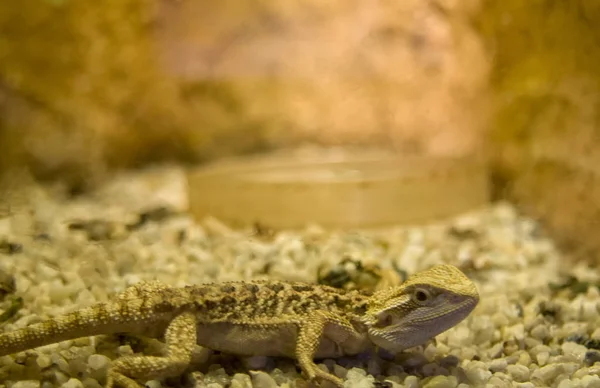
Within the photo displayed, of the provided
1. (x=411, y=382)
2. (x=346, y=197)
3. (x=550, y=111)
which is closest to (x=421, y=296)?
(x=411, y=382)

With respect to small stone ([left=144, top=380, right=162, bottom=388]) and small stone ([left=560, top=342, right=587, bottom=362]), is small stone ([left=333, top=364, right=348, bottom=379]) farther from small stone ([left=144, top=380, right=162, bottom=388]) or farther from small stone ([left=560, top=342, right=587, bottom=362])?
small stone ([left=560, top=342, right=587, bottom=362])

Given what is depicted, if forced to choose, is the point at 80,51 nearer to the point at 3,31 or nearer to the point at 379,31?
the point at 3,31

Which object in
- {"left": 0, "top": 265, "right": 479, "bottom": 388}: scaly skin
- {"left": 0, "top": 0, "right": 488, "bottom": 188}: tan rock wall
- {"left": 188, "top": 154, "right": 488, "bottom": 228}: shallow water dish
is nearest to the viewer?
{"left": 0, "top": 265, "right": 479, "bottom": 388}: scaly skin

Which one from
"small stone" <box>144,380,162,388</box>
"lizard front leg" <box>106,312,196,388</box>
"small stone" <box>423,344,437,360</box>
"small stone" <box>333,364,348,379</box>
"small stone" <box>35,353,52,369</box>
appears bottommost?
"small stone" <box>423,344,437,360</box>

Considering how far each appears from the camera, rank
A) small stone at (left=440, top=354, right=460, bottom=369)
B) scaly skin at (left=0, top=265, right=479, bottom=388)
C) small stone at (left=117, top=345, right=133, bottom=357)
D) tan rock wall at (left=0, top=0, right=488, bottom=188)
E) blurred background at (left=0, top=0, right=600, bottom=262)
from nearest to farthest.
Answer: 1. scaly skin at (left=0, top=265, right=479, bottom=388)
2. small stone at (left=117, top=345, right=133, bottom=357)
3. small stone at (left=440, top=354, right=460, bottom=369)
4. blurred background at (left=0, top=0, right=600, bottom=262)
5. tan rock wall at (left=0, top=0, right=488, bottom=188)

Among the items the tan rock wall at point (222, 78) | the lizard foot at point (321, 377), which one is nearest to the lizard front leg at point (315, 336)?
the lizard foot at point (321, 377)

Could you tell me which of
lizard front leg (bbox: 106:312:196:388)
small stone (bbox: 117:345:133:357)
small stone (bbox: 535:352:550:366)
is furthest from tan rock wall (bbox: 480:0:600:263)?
small stone (bbox: 117:345:133:357)

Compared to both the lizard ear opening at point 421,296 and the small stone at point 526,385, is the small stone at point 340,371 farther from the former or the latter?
the small stone at point 526,385
